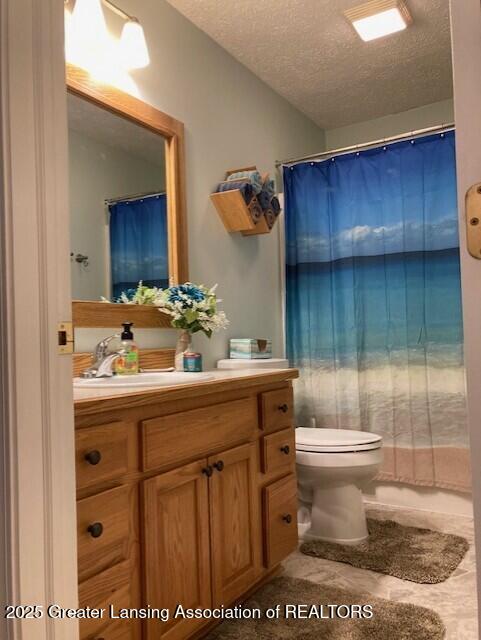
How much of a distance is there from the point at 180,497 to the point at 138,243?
110 centimetres

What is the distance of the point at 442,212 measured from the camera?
8.78 feet

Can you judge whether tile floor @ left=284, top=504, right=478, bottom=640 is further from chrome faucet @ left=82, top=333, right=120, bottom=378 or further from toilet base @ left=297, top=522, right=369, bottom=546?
chrome faucet @ left=82, top=333, right=120, bottom=378

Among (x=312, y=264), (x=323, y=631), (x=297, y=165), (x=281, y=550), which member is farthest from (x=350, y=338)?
(x=323, y=631)

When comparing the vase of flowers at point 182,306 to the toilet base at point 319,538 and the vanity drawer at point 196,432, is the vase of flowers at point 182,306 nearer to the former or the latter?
the vanity drawer at point 196,432

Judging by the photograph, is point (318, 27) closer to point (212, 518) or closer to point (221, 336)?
point (221, 336)

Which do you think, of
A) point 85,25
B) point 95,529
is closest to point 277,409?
point 95,529

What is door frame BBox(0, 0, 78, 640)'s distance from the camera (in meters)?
0.84

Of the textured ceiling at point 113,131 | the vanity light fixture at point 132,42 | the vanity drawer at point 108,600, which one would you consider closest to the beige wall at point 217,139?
the vanity light fixture at point 132,42

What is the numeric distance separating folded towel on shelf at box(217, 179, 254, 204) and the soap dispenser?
37.2 inches

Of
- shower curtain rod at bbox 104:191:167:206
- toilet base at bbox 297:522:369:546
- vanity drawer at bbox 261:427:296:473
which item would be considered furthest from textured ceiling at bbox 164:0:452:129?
toilet base at bbox 297:522:369:546

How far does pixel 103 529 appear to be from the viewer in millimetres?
1192

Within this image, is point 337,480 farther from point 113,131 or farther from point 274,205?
point 113,131

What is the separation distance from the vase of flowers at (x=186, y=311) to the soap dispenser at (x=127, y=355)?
236 millimetres

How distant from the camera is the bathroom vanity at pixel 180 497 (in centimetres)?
118
